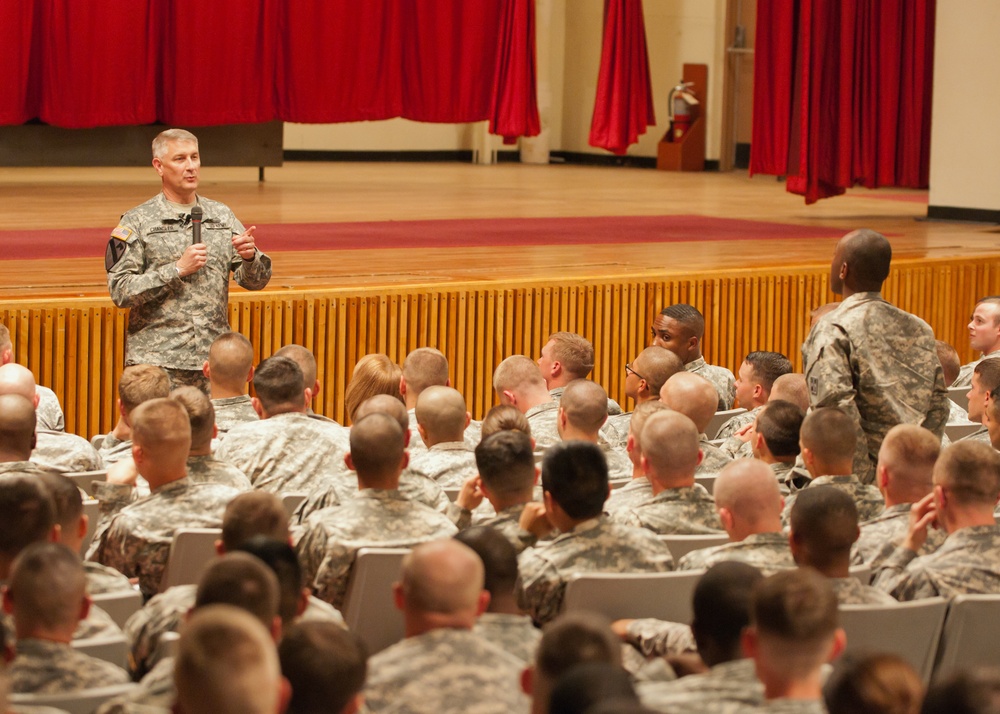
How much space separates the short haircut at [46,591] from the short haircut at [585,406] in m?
1.88

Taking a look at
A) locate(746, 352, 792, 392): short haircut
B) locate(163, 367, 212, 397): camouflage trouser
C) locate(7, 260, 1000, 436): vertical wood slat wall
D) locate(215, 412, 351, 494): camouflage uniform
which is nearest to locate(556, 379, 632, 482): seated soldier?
locate(215, 412, 351, 494): camouflage uniform

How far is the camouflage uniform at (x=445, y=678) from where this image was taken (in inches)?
90.6

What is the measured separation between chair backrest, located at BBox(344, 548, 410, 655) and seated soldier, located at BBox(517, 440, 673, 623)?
0.91ft

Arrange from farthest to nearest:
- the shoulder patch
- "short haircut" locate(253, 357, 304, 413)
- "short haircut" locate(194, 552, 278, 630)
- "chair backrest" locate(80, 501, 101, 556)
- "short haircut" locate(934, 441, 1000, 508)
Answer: the shoulder patch → "short haircut" locate(253, 357, 304, 413) → "chair backrest" locate(80, 501, 101, 556) → "short haircut" locate(934, 441, 1000, 508) → "short haircut" locate(194, 552, 278, 630)

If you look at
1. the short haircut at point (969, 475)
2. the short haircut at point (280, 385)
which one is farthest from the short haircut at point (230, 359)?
the short haircut at point (969, 475)

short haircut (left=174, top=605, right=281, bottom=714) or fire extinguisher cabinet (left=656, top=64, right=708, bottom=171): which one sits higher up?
fire extinguisher cabinet (left=656, top=64, right=708, bottom=171)

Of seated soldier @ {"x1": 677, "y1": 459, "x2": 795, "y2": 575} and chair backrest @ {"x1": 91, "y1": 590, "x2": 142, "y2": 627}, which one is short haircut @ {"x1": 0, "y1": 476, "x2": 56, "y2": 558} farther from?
seated soldier @ {"x1": 677, "y1": 459, "x2": 795, "y2": 575}

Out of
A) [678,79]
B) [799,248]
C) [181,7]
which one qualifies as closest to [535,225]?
[799,248]

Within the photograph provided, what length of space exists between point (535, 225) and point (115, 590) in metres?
6.16

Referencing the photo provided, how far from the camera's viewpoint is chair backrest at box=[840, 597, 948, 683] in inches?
110

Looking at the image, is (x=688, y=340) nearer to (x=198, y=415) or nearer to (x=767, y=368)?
(x=767, y=368)

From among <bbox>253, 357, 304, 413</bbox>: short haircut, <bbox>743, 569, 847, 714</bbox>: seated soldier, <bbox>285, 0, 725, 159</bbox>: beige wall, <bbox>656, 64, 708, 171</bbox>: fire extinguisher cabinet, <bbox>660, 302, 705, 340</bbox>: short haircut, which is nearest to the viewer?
<bbox>743, 569, 847, 714</bbox>: seated soldier

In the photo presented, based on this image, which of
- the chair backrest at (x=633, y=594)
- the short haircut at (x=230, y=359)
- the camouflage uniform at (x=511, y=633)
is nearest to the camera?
the camouflage uniform at (x=511, y=633)

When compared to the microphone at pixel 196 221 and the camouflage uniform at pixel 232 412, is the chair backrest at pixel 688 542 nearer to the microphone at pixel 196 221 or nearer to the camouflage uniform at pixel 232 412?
the camouflage uniform at pixel 232 412
